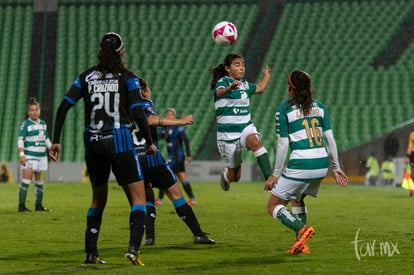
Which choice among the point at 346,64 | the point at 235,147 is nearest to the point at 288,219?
the point at 235,147

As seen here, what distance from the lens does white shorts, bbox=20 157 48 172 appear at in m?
18.6

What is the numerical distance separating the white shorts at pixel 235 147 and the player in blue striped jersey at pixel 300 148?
10.3 ft

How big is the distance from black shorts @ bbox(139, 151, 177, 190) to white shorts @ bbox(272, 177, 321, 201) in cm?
155

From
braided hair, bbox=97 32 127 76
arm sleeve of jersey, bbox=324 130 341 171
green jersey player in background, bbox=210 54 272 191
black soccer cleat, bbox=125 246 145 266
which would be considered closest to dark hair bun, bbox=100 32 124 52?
braided hair, bbox=97 32 127 76

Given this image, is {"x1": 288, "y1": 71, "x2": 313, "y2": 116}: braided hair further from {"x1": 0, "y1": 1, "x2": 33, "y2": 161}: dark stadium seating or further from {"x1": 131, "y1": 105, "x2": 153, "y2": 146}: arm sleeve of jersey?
{"x1": 0, "y1": 1, "x2": 33, "y2": 161}: dark stadium seating

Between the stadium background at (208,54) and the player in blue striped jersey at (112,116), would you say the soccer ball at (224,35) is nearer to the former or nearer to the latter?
the player in blue striped jersey at (112,116)

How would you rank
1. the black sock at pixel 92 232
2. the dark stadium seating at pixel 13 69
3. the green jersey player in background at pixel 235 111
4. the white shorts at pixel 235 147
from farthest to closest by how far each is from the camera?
the dark stadium seating at pixel 13 69 < the white shorts at pixel 235 147 < the green jersey player in background at pixel 235 111 < the black sock at pixel 92 232

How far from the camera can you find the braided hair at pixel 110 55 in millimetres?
8664

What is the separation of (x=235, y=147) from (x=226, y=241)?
72.1 inches

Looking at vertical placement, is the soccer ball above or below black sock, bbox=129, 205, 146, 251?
above

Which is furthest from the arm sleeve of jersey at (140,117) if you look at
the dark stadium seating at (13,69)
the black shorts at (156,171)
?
the dark stadium seating at (13,69)

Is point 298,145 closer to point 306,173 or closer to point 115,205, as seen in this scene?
point 306,173

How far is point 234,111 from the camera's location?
504 inches

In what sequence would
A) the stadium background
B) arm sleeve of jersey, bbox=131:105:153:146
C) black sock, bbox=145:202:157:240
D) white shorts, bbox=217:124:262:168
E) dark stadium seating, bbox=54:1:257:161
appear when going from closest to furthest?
1. arm sleeve of jersey, bbox=131:105:153:146
2. black sock, bbox=145:202:157:240
3. white shorts, bbox=217:124:262:168
4. the stadium background
5. dark stadium seating, bbox=54:1:257:161
